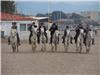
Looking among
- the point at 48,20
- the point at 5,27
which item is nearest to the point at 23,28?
the point at 5,27

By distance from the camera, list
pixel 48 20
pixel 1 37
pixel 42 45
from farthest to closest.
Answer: pixel 48 20 → pixel 1 37 → pixel 42 45

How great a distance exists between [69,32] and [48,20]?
24275mm

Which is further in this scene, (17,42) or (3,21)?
(3,21)

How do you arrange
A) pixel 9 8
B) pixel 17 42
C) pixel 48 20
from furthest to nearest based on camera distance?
pixel 9 8 → pixel 48 20 → pixel 17 42

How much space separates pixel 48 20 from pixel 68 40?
24.6 meters

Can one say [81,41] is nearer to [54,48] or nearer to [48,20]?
[54,48]

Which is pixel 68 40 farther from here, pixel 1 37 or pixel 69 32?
pixel 1 37

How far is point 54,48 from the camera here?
2719 centimetres

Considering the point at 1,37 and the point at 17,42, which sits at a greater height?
the point at 17,42

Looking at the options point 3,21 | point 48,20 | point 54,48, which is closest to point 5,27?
point 3,21

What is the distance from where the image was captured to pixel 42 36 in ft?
83.7

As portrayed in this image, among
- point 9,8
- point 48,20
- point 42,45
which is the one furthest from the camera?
point 9,8

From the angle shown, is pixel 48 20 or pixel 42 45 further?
pixel 48 20

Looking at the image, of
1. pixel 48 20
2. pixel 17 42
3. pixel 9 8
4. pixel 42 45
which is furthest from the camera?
pixel 9 8
